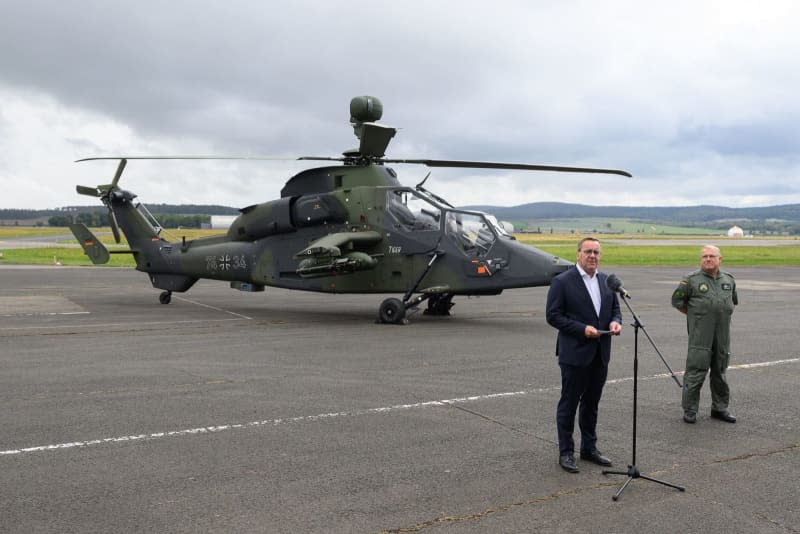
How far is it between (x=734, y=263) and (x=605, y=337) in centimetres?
4031

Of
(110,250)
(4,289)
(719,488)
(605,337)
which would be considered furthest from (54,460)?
(4,289)

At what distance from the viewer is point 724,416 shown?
694 centimetres

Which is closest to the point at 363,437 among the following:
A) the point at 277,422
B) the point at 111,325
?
the point at 277,422

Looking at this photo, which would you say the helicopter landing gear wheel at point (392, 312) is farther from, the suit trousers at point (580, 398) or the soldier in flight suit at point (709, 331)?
the suit trousers at point (580, 398)

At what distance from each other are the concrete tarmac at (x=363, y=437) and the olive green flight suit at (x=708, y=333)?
329mm

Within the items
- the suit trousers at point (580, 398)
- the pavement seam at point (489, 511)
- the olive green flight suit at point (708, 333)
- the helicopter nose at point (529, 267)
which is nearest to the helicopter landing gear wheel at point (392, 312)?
the helicopter nose at point (529, 267)

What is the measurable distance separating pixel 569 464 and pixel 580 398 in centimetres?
56

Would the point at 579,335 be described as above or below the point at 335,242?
below

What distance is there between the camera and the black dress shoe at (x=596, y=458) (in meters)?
5.50

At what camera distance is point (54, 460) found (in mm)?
5504

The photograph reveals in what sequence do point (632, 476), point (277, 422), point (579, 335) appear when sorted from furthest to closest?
point (277, 422) < point (579, 335) < point (632, 476)

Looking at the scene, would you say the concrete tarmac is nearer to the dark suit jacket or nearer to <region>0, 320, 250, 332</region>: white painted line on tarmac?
<region>0, 320, 250, 332</region>: white painted line on tarmac

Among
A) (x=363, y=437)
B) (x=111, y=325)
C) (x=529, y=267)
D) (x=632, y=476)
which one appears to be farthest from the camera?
(x=111, y=325)

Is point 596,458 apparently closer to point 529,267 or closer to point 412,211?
point 529,267
